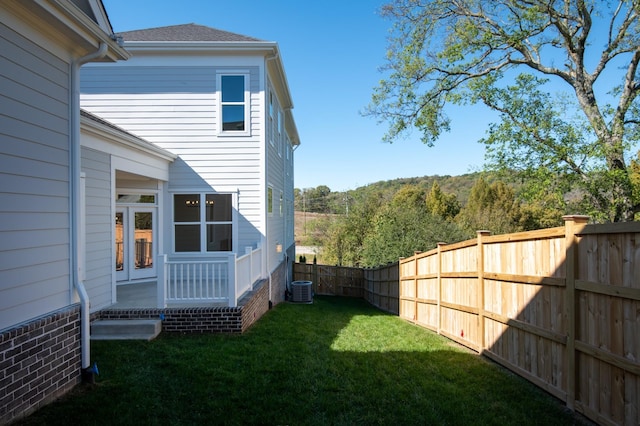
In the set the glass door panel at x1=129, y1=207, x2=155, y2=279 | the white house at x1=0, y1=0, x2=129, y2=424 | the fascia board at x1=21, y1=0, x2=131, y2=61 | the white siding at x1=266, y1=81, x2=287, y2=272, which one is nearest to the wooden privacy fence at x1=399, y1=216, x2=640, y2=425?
the white house at x1=0, y1=0, x2=129, y2=424

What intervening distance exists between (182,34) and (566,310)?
10.4 metres

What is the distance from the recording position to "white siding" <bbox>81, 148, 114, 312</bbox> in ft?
22.7

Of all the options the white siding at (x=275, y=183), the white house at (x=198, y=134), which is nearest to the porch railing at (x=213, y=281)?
the white house at (x=198, y=134)

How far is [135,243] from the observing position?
389 inches

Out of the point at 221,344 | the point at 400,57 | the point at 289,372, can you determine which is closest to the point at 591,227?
the point at 289,372

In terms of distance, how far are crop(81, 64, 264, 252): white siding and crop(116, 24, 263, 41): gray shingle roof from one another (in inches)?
30.7

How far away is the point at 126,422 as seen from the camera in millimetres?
3559

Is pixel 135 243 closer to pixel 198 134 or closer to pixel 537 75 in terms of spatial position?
pixel 198 134

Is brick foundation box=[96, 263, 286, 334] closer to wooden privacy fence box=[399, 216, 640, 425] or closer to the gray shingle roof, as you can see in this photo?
wooden privacy fence box=[399, 216, 640, 425]

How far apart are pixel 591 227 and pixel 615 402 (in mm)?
1519

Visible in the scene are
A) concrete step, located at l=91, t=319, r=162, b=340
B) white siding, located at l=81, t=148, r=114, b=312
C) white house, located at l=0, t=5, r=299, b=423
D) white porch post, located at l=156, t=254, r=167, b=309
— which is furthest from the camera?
white siding, located at l=81, t=148, r=114, b=312

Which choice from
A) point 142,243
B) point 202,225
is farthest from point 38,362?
point 142,243

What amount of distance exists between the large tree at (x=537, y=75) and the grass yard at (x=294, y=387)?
8.64 m

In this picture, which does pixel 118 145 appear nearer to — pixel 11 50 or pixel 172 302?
pixel 172 302
